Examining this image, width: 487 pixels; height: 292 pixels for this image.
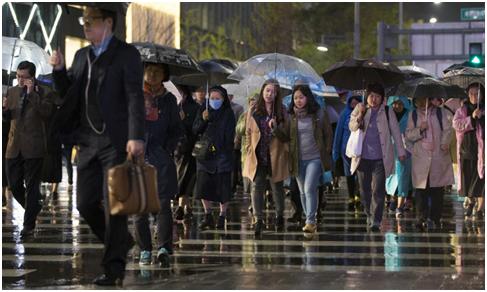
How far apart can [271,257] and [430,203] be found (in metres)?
4.57

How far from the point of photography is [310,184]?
592 inches

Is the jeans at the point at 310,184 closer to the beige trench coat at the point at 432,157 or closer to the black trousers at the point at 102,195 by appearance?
the beige trench coat at the point at 432,157

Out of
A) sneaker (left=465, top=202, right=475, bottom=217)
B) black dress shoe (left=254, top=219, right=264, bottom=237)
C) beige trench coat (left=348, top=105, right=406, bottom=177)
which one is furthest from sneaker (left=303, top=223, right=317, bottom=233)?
sneaker (left=465, top=202, right=475, bottom=217)

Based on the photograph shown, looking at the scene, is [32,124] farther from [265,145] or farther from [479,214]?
[479,214]

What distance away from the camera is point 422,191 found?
54.3ft

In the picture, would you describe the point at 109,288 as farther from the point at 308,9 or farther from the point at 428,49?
the point at 308,9

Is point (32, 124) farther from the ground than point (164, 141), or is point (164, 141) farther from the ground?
point (32, 124)

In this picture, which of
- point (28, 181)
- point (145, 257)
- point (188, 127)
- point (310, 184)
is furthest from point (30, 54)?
point (145, 257)

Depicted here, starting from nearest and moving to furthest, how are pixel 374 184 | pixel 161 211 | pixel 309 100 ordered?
pixel 161 211 → pixel 309 100 → pixel 374 184

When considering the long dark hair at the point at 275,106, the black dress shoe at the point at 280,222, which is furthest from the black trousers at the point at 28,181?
the black dress shoe at the point at 280,222

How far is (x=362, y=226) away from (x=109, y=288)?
708cm

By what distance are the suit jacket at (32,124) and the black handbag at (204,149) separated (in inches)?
76.9

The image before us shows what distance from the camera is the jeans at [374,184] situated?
50.6 feet

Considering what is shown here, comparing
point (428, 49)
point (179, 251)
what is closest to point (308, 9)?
point (428, 49)
